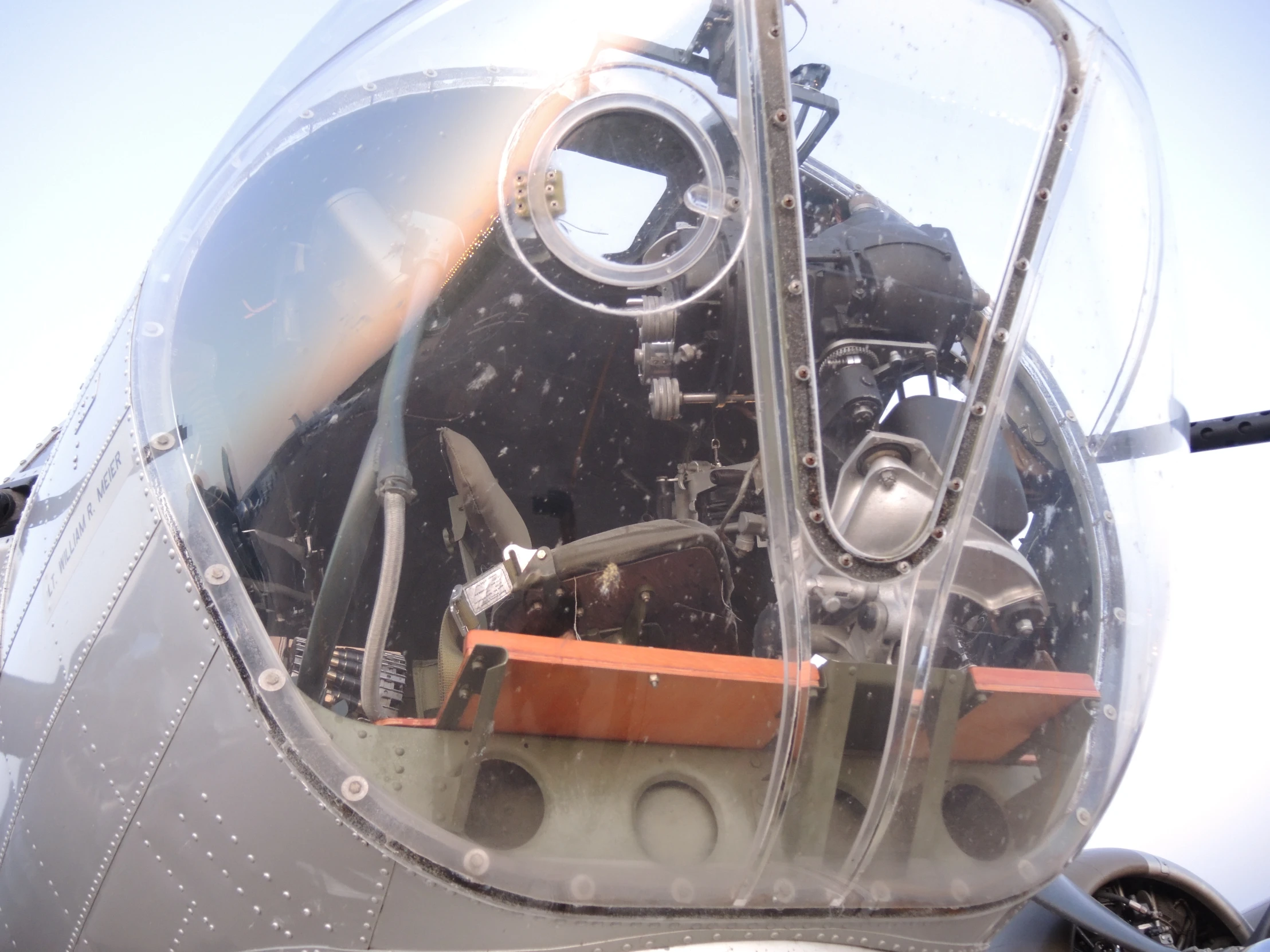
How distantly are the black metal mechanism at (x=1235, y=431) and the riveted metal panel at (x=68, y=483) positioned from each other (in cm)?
267

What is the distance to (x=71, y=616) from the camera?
1624 millimetres

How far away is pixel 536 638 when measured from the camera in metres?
1.28

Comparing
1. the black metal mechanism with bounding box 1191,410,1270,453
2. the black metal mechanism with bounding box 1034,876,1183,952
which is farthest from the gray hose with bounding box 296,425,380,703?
the black metal mechanism with bounding box 1191,410,1270,453

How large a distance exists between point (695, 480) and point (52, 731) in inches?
49.6

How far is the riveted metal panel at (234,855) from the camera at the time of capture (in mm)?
1288

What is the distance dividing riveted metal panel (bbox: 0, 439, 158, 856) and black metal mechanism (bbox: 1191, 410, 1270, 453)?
2.61 metres

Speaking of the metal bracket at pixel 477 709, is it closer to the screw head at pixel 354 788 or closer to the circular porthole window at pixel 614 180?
the screw head at pixel 354 788

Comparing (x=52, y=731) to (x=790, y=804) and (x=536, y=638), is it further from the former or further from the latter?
(x=790, y=804)

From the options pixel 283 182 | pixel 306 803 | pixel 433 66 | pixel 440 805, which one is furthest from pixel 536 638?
pixel 433 66

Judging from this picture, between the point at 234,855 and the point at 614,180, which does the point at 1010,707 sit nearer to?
the point at 614,180

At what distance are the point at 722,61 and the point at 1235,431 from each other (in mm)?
1884

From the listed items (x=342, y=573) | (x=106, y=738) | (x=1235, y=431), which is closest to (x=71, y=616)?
(x=106, y=738)

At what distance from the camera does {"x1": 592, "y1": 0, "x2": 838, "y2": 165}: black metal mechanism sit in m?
1.45

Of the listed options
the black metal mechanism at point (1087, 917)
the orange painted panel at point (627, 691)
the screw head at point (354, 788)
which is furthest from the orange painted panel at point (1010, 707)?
the screw head at point (354, 788)
